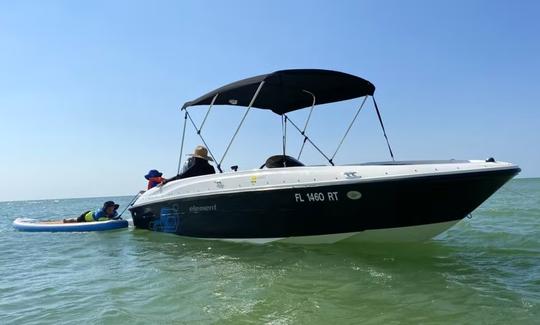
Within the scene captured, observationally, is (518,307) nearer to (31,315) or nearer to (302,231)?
(302,231)

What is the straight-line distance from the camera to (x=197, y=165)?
343 inches

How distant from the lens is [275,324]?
335 centimetres

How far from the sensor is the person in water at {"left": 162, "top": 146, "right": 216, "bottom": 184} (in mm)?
8703

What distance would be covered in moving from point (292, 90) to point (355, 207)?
10.9ft

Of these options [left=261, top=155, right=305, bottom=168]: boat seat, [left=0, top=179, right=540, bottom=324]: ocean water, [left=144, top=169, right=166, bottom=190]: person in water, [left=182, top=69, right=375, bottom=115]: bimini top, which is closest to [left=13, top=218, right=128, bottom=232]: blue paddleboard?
[left=144, top=169, right=166, bottom=190]: person in water

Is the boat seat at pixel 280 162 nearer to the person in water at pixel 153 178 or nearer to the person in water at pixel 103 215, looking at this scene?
the person in water at pixel 153 178

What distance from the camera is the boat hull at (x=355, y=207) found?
218 inches

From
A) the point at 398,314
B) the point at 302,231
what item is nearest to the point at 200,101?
the point at 302,231

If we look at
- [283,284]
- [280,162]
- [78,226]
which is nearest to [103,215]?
[78,226]

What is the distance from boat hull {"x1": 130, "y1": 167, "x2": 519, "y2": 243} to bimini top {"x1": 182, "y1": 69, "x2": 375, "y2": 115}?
6.77 feet

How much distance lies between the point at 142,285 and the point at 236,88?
13.1ft

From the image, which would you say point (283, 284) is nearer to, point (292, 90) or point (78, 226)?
point (292, 90)

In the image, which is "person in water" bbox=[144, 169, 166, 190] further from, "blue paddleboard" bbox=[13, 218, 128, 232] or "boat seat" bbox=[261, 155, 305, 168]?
"boat seat" bbox=[261, 155, 305, 168]

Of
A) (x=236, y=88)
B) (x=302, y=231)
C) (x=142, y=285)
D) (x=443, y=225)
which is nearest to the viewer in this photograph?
(x=142, y=285)
